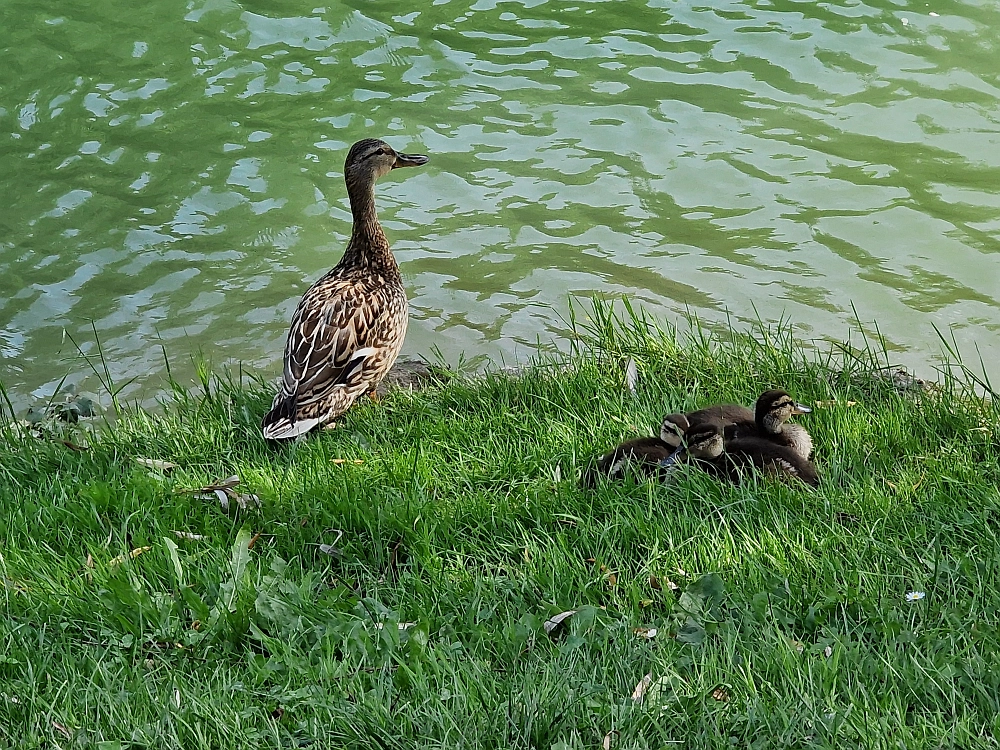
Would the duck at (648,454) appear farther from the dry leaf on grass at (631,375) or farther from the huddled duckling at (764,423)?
the dry leaf on grass at (631,375)

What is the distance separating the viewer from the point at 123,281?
26.0 feet

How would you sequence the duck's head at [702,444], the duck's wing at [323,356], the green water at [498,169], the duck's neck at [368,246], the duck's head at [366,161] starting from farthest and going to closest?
the green water at [498,169] → the duck's head at [366,161] → the duck's neck at [368,246] → the duck's wing at [323,356] → the duck's head at [702,444]

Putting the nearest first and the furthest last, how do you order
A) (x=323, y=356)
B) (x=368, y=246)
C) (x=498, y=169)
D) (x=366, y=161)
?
1. (x=323, y=356)
2. (x=368, y=246)
3. (x=366, y=161)
4. (x=498, y=169)

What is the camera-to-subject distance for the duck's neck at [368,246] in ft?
21.0

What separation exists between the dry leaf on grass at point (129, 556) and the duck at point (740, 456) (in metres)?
2.03

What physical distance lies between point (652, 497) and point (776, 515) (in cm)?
45

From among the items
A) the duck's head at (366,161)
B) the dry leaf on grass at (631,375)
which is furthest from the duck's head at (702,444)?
the duck's head at (366,161)

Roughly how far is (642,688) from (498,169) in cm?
632

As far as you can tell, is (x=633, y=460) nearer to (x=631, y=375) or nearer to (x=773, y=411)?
(x=773, y=411)

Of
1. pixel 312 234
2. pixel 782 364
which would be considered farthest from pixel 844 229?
pixel 312 234

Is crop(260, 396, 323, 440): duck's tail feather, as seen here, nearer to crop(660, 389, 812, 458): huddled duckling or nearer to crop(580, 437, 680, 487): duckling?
crop(580, 437, 680, 487): duckling

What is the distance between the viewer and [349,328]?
5762 millimetres

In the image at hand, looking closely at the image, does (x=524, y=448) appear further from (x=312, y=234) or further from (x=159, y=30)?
(x=159, y=30)

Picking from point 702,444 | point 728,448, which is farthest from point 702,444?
point 728,448
